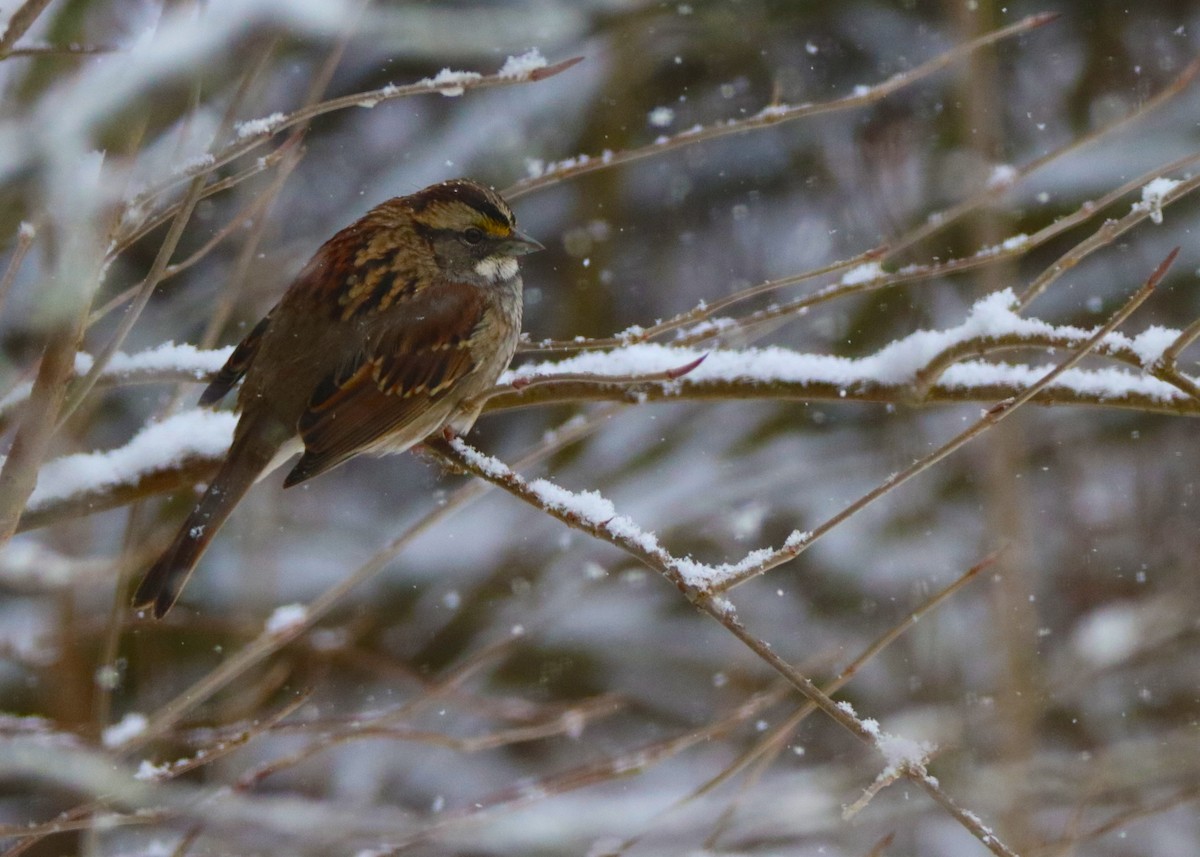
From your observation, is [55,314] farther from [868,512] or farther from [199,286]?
[868,512]

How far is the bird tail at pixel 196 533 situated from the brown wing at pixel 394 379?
17 centimetres

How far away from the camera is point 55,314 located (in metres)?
2.46

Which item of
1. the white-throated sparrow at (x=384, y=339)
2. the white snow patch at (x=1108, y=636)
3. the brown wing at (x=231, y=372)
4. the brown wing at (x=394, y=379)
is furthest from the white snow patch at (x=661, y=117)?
the brown wing at (x=231, y=372)

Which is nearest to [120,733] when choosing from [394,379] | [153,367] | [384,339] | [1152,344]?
[153,367]

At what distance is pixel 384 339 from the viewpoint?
4.17 metres

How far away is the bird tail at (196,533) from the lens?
3.50 meters

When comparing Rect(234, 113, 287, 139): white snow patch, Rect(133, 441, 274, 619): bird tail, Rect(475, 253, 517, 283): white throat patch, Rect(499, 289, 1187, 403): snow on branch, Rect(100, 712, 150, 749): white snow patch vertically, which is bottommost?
Rect(100, 712, 150, 749): white snow patch

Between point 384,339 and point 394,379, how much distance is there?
159 mm

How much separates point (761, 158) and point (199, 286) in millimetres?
3982

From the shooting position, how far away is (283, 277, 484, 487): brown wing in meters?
3.94

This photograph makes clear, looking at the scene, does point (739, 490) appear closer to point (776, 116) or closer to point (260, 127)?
point (776, 116)

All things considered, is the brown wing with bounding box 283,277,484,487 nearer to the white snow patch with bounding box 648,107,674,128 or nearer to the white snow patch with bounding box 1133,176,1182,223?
the white snow patch with bounding box 1133,176,1182,223

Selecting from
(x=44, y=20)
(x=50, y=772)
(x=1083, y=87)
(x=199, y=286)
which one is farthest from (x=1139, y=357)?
(x=1083, y=87)

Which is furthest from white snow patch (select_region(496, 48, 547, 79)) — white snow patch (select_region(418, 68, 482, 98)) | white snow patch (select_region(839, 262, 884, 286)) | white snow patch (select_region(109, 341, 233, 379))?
white snow patch (select_region(109, 341, 233, 379))
